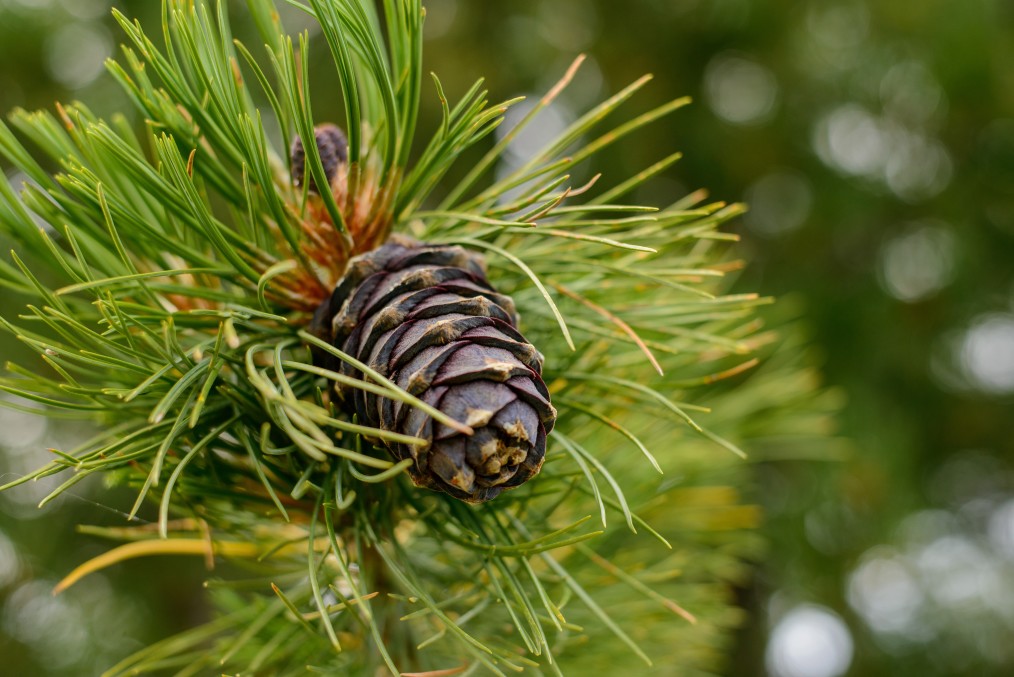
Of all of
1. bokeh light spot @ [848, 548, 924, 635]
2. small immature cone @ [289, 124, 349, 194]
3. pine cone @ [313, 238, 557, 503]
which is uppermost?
bokeh light spot @ [848, 548, 924, 635]

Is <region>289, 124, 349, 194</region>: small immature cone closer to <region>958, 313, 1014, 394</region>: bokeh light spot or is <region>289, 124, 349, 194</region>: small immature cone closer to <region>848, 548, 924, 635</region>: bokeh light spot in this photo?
<region>848, 548, 924, 635</region>: bokeh light spot

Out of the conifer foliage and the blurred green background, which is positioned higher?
the blurred green background

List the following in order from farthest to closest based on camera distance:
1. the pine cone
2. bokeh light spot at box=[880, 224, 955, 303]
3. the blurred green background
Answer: bokeh light spot at box=[880, 224, 955, 303]
the blurred green background
the pine cone

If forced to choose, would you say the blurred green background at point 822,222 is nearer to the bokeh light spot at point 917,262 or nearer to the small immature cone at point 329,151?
Result: the bokeh light spot at point 917,262

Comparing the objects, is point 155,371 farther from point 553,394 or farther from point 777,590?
point 777,590

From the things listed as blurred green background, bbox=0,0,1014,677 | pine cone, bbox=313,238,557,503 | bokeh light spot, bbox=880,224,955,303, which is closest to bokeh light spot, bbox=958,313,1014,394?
blurred green background, bbox=0,0,1014,677

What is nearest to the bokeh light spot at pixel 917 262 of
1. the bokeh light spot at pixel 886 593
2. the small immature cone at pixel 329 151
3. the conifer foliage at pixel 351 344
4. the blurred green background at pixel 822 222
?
the blurred green background at pixel 822 222
